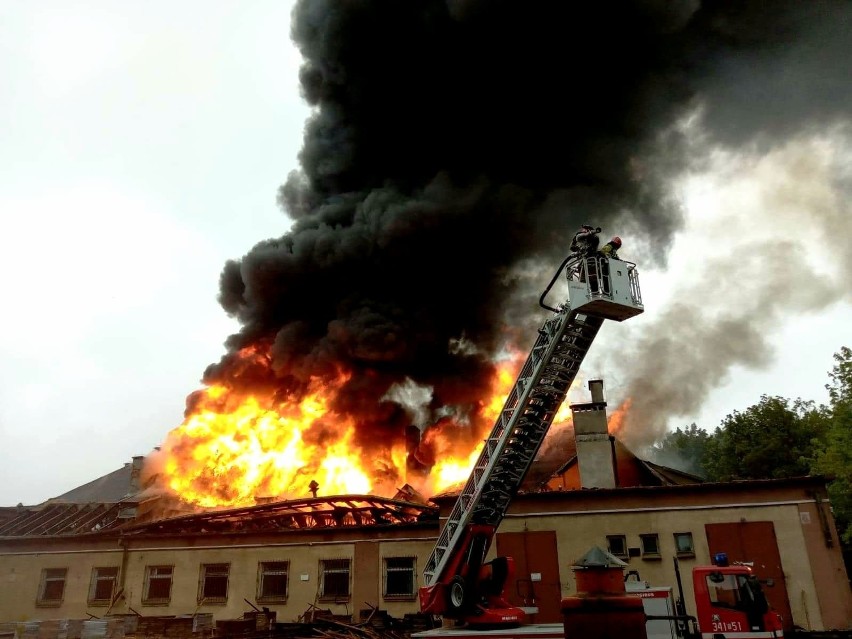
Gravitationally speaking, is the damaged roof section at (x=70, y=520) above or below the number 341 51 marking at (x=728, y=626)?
above

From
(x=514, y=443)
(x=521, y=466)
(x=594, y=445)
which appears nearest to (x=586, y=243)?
(x=514, y=443)

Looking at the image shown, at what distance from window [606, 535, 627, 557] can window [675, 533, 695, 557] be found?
1.25 meters

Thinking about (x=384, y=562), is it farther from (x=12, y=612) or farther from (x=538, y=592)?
(x=12, y=612)

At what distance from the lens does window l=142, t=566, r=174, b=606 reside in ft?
63.1

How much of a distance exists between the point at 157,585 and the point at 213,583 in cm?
195

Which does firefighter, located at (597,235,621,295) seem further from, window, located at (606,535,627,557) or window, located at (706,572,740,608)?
window, located at (606,535,627,557)

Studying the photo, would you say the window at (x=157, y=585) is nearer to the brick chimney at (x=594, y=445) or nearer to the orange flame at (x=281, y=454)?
the orange flame at (x=281, y=454)

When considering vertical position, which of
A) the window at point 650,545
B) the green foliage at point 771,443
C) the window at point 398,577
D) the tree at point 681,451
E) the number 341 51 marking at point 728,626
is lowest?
the number 341 51 marking at point 728,626

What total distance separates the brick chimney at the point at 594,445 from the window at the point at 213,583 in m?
11.0

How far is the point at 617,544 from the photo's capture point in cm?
1606

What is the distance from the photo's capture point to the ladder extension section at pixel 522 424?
11.2 meters

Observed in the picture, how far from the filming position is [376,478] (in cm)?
2514

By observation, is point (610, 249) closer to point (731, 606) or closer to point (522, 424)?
point (522, 424)

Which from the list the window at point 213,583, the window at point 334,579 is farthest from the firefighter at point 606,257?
the window at point 213,583
